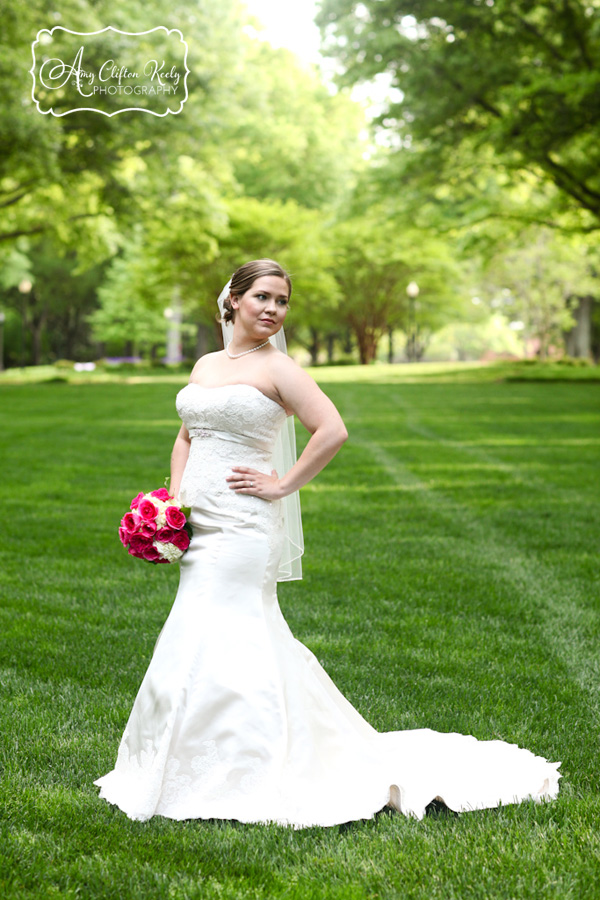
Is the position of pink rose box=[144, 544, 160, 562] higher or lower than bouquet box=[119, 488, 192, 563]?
lower

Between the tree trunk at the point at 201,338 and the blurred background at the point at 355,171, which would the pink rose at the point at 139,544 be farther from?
the tree trunk at the point at 201,338

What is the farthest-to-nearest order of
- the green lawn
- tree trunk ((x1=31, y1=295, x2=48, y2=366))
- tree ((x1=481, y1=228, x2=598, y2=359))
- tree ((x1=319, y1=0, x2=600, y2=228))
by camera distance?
1. tree trunk ((x1=31, y1=295, x2=48, y2=366))
2. tree ((x1=481, y1=228, x2=598, y2=359))
3. tree ((x1=319, y1=0, x2=600, y2=228))
4. the green lawn

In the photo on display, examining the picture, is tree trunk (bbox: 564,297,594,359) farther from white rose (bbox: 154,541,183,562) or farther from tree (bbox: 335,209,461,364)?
white rose (bbox: 154,541,183,562)

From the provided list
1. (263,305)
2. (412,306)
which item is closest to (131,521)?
(263,305)

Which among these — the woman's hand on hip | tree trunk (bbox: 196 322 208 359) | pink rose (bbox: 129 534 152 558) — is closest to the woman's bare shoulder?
the woman's hand on hip

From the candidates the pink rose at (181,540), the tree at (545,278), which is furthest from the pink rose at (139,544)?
the tree at (545,278)

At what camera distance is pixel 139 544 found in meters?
3.79

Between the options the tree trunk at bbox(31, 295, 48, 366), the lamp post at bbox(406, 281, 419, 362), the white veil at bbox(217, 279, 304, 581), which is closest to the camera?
the white veil at bbox(217, 279, 304, 581)

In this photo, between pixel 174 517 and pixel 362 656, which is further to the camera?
pixel 362 656

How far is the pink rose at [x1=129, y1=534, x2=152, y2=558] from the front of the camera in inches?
148

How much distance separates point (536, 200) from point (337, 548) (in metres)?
29.8

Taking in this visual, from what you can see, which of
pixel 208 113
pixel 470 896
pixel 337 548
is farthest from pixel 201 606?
pixel 208 113

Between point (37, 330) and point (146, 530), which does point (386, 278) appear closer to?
point (37, 330)

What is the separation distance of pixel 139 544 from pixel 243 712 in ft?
2.66
